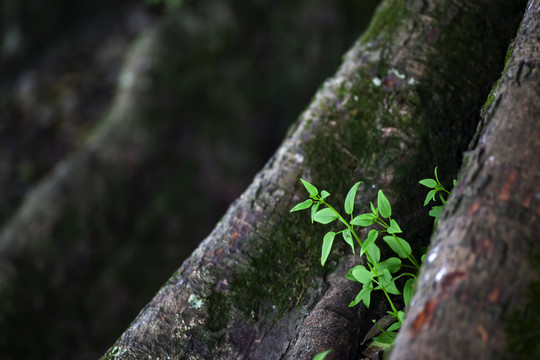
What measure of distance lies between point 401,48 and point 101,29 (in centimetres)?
456

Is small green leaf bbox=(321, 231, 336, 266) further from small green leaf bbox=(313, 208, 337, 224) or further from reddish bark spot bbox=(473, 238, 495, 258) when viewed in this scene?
reddish bark spot bbox=(473, 238, 495, 258)

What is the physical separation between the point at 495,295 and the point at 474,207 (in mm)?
242

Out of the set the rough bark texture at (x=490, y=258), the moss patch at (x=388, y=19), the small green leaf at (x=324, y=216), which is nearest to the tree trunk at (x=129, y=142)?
the moss patch at (x=388, y=19)

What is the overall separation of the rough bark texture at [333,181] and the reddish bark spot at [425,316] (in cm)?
59

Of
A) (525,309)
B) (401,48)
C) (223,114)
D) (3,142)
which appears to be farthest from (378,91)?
(3,142)

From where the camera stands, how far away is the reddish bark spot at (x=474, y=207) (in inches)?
44.3

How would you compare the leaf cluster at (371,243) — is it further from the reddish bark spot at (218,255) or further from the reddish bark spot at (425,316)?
the reddish bark spot at (218,255)

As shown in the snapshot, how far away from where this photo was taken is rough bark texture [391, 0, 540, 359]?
39.0 inches

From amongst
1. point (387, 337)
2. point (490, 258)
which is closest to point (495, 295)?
point (490, 258)

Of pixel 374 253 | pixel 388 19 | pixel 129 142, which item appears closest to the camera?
pixel 374 253

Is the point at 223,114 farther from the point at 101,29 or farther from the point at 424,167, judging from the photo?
the point at 424,167

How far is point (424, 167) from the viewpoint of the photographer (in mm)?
1929

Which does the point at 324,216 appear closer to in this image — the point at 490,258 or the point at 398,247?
the point at 398,247

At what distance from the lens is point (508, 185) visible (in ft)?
3.67
